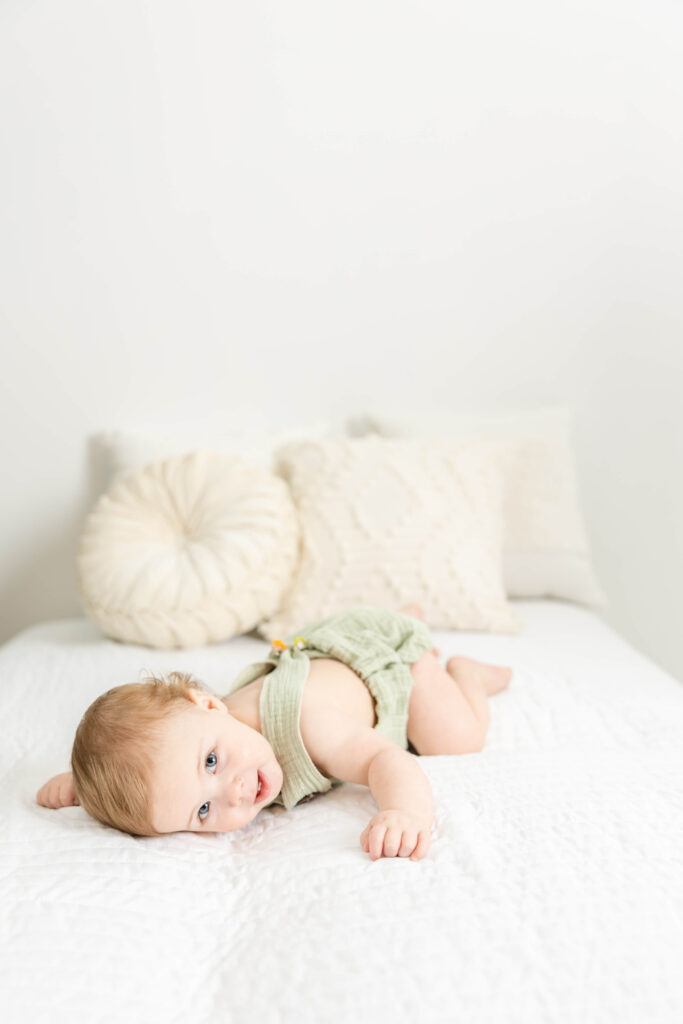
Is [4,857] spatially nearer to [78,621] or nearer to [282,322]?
[78,621]

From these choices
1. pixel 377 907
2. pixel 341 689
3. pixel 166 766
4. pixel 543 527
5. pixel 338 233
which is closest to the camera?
pixel 377 907

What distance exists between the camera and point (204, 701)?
106cm

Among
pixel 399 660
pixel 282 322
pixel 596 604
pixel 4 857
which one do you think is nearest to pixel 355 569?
pixel 399 660

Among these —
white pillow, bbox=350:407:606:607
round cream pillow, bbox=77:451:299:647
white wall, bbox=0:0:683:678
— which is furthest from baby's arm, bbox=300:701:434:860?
white wall, bbox=0:0:683:678

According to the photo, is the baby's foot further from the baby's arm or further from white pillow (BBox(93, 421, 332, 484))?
white pillow (BBox(93, 421, 332, 484))

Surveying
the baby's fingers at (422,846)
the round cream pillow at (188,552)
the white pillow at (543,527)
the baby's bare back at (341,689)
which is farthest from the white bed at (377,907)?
the white pillow at (543,527)

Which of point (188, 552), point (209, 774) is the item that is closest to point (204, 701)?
point (209, 774)

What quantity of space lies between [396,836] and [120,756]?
301 millimetres

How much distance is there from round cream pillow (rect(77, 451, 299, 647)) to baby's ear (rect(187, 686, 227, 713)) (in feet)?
1.97

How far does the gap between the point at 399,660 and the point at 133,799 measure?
51 cm

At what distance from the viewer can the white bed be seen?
26.4 inches

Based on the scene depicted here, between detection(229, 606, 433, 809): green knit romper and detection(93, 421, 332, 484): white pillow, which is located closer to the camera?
detection(229, 606, 433, 809): green knit romper

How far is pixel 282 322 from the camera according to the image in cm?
218

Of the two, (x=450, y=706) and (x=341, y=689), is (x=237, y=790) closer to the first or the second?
(x=341, y=689)
